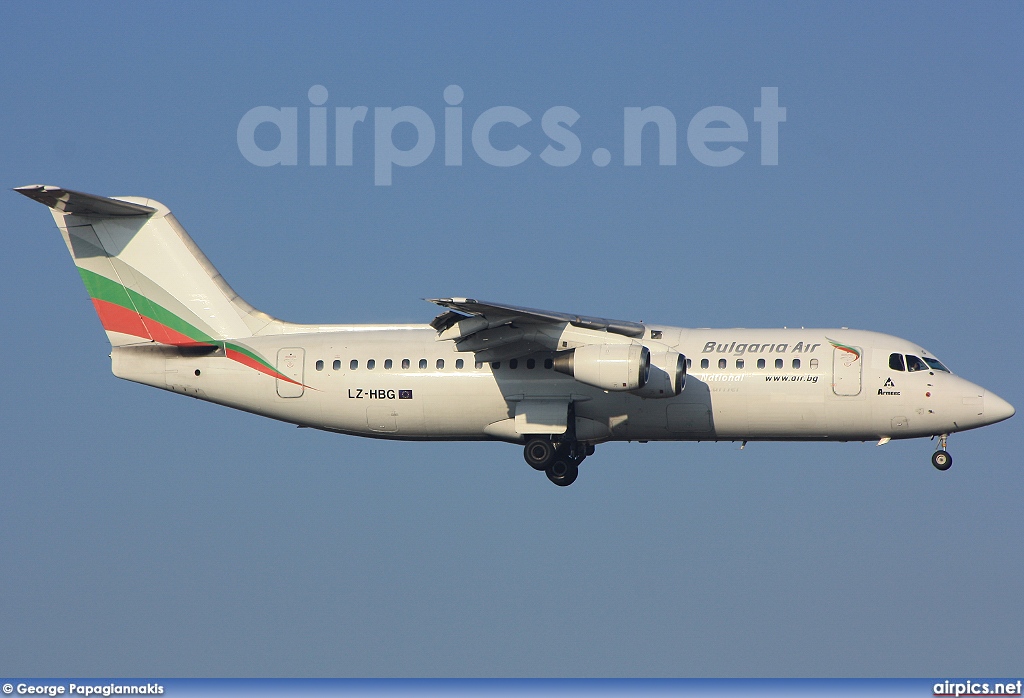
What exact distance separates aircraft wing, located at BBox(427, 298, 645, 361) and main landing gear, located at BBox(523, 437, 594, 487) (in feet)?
6.12

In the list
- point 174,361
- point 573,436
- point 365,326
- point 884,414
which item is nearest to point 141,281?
point 174,361

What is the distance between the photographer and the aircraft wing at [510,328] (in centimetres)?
2647

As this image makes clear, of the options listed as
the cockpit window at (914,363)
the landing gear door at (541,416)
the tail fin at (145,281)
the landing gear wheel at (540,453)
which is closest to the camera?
the cockpit window at (914,363)

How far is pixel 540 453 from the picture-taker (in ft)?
92.0

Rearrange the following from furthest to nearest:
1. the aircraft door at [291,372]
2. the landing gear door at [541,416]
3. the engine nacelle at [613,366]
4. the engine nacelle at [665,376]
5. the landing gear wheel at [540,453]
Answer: the aircraft door at [291,372]
the landing gear wheel at [540,453]
the landing gear door at [541,416]
the engine nacelle at [665,376]
the engine nacelle at [613,366]

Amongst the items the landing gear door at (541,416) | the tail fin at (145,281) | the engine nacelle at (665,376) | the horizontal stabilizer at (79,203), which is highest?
the horizontal stabilizer at (79,203)

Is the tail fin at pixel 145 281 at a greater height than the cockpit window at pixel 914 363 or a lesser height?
greater

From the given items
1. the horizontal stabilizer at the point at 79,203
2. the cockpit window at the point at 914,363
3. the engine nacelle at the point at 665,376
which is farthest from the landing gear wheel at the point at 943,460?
the horizontal stabilizer at the point at 79,203

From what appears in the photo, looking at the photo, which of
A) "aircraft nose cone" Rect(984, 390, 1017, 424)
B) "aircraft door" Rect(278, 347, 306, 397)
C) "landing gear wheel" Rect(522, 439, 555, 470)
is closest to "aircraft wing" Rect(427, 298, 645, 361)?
"landing gear wheel" Rect(522, 439, 555, 470)

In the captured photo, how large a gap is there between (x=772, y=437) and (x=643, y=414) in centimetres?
250

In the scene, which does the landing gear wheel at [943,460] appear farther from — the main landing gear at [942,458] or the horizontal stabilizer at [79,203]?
the horizontal stabilizer at [79,203]

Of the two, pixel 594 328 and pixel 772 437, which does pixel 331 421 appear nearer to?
pixel 594 328

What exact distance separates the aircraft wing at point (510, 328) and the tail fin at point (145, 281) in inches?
196

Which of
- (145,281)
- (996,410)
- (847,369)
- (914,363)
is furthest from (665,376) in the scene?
(145,281)
